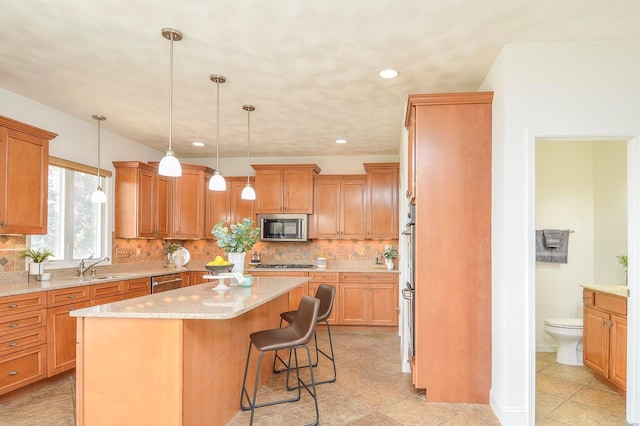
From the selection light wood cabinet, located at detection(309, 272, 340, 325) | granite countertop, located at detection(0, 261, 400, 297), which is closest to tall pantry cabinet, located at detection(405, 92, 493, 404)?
granite countertop, located at detection(0, 261, 400, 297)

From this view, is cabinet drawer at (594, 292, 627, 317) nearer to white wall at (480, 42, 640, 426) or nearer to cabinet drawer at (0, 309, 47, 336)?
white wall at (480, 42, 640, 426)

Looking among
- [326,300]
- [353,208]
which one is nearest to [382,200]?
[353,208]

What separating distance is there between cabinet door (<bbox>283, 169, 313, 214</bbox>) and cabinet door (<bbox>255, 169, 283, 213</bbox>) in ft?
0.33

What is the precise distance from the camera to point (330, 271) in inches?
231

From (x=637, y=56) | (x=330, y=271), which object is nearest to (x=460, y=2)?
(x=637, y=56)

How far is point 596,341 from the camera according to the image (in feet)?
11.8

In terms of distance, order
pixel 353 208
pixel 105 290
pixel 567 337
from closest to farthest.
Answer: pixel 567 337 → pixel 105 290 → pixel 353 208

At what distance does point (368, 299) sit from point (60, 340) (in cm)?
372

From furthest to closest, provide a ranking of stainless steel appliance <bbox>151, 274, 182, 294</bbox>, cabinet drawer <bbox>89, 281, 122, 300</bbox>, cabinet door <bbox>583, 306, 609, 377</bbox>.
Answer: stainless steel appliance <bbox>151, 274, 182, 294</bbox> < cabinet drawer <bbox>89, 281, 122, 300</bbox> < cabinet door <bbox>583, 306, 609, 377</bbox>

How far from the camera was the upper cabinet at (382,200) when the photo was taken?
6062 millimetres

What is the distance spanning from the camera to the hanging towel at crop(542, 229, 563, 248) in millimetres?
4391

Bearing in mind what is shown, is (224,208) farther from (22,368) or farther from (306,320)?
(306,320)

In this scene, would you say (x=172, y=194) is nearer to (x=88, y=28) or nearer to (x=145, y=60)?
(x=145, y=60)

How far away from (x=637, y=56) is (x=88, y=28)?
370 centimetres
